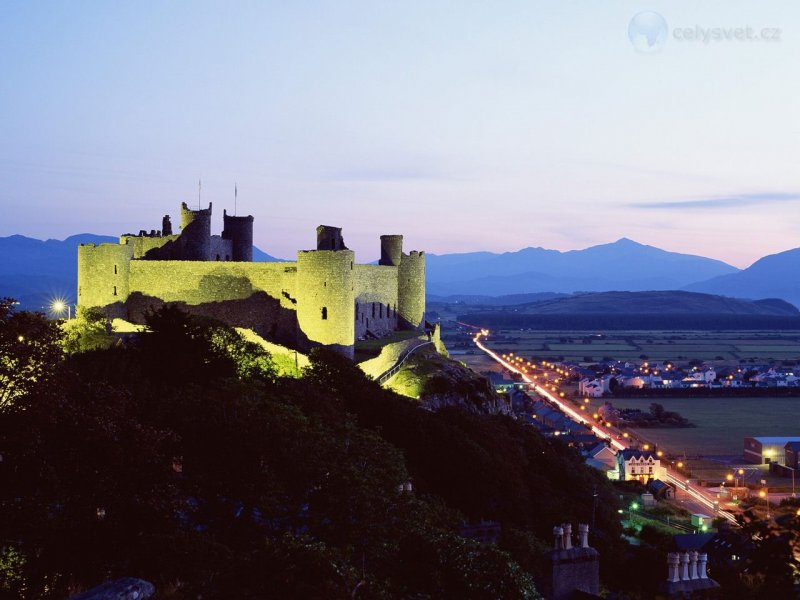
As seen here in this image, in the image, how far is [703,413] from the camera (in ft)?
327

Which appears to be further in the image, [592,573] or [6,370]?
[592,573]

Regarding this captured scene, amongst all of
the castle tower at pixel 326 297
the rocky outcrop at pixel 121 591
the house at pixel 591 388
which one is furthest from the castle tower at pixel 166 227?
the house at pixel 591 388

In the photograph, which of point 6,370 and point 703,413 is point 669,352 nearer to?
point 703,413

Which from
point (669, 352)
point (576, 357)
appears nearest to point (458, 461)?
point (576, 357)

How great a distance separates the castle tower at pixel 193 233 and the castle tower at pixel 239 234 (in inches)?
126

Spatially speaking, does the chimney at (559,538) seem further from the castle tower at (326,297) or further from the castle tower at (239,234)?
the castle tower at (239,234)

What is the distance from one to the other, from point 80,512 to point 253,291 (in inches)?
1242

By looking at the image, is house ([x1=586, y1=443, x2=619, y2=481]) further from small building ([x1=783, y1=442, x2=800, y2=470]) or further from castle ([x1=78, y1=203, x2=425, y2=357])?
castle ([x1=78, y1=203, x2=425, y2=357])

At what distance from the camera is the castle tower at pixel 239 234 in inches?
2004

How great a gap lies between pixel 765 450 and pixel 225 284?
47380 millimetres

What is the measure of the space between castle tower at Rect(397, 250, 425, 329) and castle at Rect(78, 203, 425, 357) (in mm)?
8369

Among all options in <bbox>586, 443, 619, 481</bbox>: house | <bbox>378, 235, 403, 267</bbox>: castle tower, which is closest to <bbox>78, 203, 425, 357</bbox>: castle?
<bbox>378, 235, 403, 267</bbox>: castle tower

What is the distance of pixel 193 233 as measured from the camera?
47312 mm

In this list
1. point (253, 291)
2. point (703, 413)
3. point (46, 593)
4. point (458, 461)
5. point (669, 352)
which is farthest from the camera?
point (669, 352)
